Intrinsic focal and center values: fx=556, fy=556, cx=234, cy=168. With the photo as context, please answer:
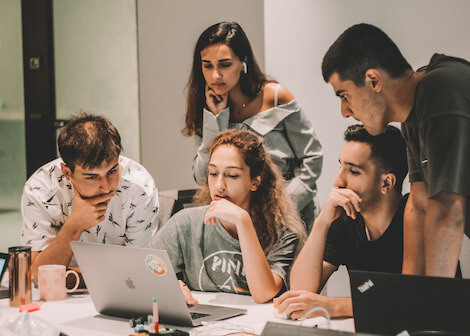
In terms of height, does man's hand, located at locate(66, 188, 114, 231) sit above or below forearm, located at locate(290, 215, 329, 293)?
above

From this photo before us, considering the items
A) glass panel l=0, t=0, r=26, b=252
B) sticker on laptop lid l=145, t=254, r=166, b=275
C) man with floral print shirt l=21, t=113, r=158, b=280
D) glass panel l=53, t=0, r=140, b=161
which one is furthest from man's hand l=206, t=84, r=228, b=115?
glass panel l=0, t=0, r=26, b=252

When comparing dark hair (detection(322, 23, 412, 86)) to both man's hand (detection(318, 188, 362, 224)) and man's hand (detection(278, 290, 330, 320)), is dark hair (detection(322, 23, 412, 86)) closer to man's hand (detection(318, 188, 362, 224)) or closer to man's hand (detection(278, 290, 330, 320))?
man's hand (detection(318, 188, 362, 224))

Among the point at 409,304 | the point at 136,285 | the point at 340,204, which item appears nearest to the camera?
the point at 409,304

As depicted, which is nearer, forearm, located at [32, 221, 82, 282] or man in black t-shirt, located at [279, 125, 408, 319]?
man in black t-shirt, located at [279, 125, 408, 319]

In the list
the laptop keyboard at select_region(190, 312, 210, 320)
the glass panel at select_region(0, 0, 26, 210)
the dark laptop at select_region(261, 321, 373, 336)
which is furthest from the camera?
the glass panel at select_region(0, 0, 26, 210)

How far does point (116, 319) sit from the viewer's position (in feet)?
5.02

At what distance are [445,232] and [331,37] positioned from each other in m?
1.56

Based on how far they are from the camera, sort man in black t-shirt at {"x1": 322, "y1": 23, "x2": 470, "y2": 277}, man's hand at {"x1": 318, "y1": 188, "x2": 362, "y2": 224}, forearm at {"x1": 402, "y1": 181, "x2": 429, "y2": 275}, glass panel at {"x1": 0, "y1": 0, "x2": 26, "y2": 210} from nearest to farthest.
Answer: man in black t-shirt at {"x1": 322, "y1": 23, "x2": 470, "y2": 277} → forearm at {"x1": 402, "y1": 181, "x2": 429, "y2": 275} → man's hand at {"x1": 318, "y1": 188, "x2": 362, "y2": 224} → glass panel at {"x1": 0, "y1": 0, "x2": 26, "y2": 210}

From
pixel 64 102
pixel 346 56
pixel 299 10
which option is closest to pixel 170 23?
pixel 64 102

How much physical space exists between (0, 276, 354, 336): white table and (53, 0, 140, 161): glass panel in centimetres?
235

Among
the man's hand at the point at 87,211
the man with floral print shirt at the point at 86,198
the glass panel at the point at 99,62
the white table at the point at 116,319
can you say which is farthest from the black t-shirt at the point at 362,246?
the glass panel at the point at 99,62

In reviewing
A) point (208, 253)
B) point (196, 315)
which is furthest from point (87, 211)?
point (196, 315)

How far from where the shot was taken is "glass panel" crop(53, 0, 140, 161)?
399cm

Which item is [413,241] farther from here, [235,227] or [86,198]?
[86,198]
